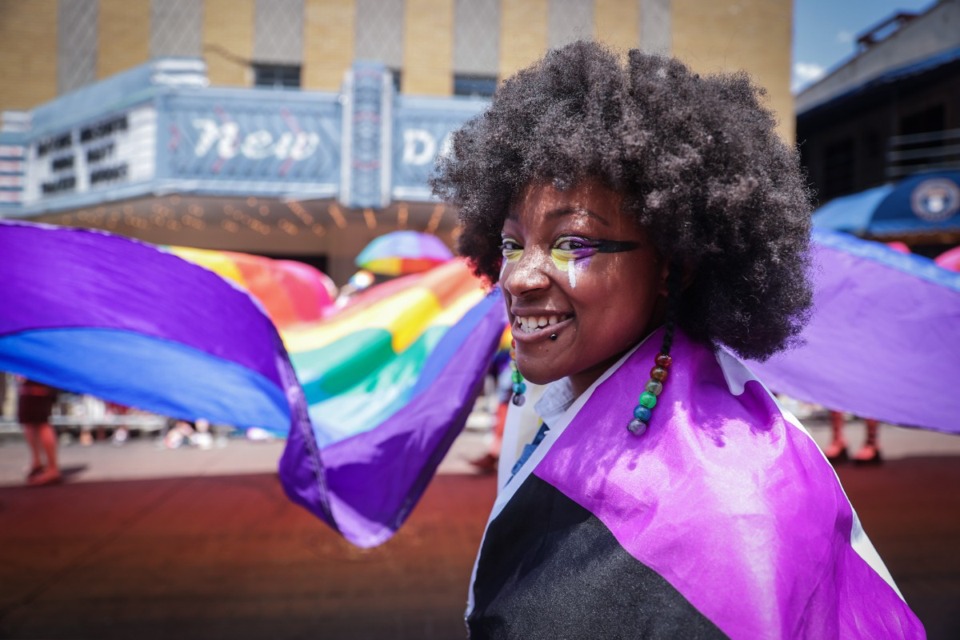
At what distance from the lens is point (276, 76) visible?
575 inches

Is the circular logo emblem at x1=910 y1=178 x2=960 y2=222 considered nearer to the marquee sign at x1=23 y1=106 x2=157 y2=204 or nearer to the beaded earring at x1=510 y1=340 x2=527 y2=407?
the beaded earring at x1=510 y1=340 x2=527 y2=407

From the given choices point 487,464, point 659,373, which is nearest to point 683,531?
point 659,373

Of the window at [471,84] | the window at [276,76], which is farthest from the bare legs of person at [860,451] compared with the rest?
the window at [276,76]

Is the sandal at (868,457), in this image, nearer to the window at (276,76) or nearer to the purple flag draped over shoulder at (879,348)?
the purple flag draped over shoulder at (879,348)

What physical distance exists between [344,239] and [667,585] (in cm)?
1403

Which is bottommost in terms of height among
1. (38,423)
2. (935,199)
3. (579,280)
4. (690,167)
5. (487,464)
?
(487,464)

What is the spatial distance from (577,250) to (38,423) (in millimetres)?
7688

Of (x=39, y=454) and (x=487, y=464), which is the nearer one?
(x=39, y=454)

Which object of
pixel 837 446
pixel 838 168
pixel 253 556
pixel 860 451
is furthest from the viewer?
pixel 838 168

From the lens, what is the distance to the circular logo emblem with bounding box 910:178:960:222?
11.6m

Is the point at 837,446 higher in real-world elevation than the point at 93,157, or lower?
lower

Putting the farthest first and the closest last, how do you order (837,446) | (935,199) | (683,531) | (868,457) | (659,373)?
(935,199) → (837,446) → (868,457) → (659,373) → (683,531)

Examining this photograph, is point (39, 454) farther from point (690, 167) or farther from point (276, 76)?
point (276, 76)

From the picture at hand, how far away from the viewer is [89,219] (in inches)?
533
